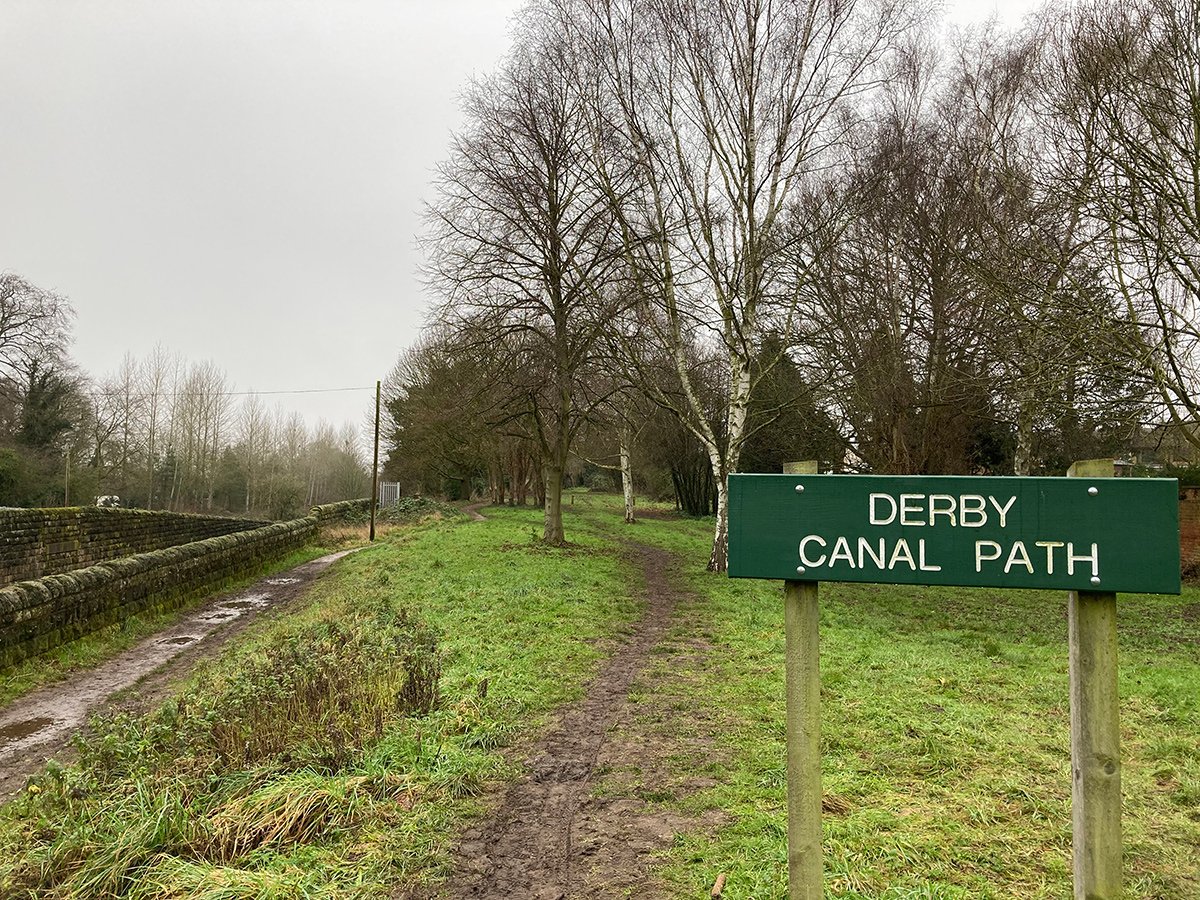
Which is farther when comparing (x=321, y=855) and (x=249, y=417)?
(x=249, y=417)

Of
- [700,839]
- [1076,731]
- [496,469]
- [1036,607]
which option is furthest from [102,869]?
[496,469]

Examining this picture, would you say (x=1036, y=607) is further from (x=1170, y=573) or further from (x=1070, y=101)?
(x=1170, y=573)

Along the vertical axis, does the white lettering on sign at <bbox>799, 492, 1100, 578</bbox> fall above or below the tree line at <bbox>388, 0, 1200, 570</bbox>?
below

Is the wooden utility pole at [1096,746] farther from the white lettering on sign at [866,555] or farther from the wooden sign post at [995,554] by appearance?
the white lettering on sign at [866,555]

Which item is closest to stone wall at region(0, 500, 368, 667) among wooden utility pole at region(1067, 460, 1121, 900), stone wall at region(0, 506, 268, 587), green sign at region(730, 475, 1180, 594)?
stone wall at region(0, 506, 268, 587)

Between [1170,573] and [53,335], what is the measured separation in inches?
1897

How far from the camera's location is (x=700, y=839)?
3.85m

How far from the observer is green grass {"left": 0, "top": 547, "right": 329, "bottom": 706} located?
9.05m

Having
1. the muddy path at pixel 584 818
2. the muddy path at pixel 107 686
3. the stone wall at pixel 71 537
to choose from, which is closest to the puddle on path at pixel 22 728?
the muddy path at pixel 107 686

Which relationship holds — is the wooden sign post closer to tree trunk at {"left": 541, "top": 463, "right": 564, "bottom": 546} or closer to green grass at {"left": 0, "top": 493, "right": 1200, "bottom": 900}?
green grass at {"left": 0, "top": 493, "right": 1200, "bottom": 900}

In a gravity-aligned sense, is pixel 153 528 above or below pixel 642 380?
below

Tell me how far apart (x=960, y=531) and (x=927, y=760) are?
292 cm

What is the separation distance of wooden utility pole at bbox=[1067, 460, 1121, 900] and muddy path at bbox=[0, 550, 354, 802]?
7304 millimetres

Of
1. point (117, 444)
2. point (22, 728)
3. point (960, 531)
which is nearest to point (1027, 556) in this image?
point (960, 531)
